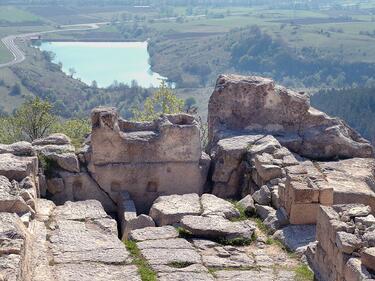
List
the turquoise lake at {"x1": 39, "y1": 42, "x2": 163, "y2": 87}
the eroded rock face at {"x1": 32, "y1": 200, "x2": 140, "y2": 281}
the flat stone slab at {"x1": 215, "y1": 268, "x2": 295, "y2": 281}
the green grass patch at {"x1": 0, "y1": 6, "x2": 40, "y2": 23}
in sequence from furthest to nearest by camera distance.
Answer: the green grass patch at {"x1": 0, "y1": 6, "x2": 40, "y2": 23} < the turquoise lake at {"x1": 39, "y1": 42, "x2": 163, "y2": 87} < the flat stone slab at {"x1": 215, "y1": 268, "x2": 295, "y2": 281} < the eroded rock face at {"x1": 32, "y1": 200, "x2": 140, "y2": 281}

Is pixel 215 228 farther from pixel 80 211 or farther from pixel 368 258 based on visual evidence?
pixel 368 258

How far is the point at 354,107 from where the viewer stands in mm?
52969

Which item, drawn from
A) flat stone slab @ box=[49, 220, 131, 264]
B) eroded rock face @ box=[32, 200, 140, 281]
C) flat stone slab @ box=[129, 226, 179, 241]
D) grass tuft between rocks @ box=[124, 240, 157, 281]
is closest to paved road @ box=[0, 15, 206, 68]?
Answer: eroded rock face @ box=[32, 200, 140, 281]

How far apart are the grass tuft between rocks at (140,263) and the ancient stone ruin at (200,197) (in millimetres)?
29

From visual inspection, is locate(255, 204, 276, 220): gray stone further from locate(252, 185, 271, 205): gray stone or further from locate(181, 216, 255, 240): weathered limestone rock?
locate(181, 216, 255, 240): weathered limestone rock

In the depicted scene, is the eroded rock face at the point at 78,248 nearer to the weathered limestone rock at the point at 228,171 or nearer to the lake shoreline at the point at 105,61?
the weathered limestone rock at the point at 228,171

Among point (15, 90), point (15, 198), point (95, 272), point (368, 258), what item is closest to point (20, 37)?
point (15, 90)

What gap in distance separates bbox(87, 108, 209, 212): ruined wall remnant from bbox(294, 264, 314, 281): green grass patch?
14.7 ft

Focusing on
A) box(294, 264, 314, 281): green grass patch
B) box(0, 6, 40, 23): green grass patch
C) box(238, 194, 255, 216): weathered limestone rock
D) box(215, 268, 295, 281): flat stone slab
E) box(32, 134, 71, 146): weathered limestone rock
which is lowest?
box(0, 6, 40, 23): green grass patch

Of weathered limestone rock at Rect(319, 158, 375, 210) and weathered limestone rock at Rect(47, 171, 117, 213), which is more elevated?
weathered limestone rock at Rect(319, 158, 375, 210)

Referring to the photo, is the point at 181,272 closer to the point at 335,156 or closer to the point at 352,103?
the point at 335,156

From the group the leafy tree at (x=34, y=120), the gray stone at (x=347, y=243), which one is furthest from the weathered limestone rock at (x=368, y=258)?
the leafy tree at (x=34, y=120)

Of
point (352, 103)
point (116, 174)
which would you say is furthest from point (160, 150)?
point (352, 103)

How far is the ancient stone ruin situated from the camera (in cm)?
902
